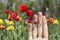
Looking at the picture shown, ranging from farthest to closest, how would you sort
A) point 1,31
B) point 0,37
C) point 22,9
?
1. point 22,9
2. point 1,31
3. point 0,37

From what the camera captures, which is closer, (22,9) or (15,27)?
(15,27)

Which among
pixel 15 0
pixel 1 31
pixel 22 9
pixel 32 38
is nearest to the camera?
pixel 32 38

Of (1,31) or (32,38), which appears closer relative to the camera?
(32,38)

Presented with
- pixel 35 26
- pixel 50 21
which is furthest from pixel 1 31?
pixel 50 21

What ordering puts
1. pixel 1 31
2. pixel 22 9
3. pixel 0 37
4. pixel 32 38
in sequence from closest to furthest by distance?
pixel 32 38, pixel 0 37, pixel 1 31, pixel 22 9

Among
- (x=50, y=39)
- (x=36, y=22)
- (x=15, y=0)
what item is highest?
(x=15, y=0)

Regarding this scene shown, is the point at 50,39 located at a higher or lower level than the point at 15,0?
lower

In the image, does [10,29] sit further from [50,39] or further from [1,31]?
[50,39]

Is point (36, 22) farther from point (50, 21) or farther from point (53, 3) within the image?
point (53, 3)

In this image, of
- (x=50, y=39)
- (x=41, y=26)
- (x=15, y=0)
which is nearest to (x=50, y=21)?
(x=50, y=39)
